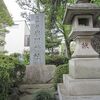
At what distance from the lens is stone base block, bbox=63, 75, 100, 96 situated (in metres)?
4.84

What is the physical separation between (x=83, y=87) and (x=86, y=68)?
1.66 feet

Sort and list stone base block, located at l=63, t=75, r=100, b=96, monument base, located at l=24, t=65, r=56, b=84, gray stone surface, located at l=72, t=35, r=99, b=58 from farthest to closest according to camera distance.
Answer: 1. monument base, located at l=24, t=65, r=56, b=84
2. gray stone surface, located at l=72, t=35, r=99, b=58
3. stone base block, located at l=63, t=75, r=100, b=96

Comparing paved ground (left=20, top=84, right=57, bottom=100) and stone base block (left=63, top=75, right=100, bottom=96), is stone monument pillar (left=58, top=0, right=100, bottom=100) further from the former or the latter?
paved ground (left=20, top=84, right=57, bottom=100)

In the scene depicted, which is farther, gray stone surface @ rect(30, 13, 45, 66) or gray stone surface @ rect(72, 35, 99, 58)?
gray stone surface @ rect(30, 13, 45, 66)

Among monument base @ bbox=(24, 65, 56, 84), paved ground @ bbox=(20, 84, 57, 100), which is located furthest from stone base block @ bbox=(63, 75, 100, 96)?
monument base @ bbox=(24, 65, 56, 84)

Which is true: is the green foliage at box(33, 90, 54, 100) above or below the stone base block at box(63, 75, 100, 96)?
below

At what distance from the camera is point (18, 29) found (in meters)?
28.5

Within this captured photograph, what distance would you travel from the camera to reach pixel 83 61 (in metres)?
5.16

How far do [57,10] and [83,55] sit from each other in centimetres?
915

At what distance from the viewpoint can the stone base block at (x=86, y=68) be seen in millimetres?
5074

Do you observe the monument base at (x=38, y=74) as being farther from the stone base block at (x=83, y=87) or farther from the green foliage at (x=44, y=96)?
the stone base block at (x=83, y=87)

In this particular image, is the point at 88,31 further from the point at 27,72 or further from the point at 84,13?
the point at 27,72

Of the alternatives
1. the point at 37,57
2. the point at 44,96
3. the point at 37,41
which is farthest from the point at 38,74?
the point at 44,96

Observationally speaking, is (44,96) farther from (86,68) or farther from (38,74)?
(38,74)
